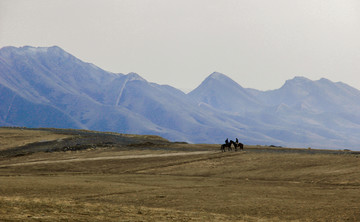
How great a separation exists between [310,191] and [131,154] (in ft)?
121

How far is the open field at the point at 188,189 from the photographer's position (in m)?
24.2

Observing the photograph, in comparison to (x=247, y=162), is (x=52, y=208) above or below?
below

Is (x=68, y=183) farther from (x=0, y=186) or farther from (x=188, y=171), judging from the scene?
(x=188, y=171)

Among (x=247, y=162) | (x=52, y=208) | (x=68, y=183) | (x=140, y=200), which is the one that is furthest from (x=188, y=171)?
(x=52, y=208)

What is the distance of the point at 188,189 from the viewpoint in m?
35.4

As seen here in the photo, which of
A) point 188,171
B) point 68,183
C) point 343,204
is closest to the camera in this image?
point 343,204

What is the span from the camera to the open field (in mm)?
24172

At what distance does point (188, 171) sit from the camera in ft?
163

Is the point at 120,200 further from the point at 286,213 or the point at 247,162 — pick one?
the point at 247,162

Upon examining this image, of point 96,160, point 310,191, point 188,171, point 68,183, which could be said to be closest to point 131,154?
point 96,160

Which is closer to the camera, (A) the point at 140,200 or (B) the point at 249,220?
(B) the point at 249,220

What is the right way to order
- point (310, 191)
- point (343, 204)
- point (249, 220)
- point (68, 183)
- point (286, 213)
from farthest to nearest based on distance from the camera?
point (68, 183), point (310, 191), point (343, 204), point (286, 213), point (249, 220)

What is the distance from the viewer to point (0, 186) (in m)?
34.1

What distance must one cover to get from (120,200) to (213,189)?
828cm
